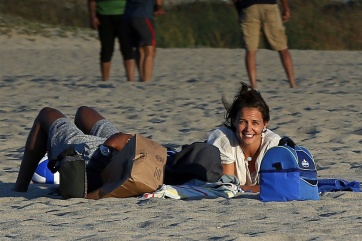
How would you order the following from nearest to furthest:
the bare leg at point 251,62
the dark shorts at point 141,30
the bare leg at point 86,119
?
the bare leg at point 86,119 → the bare leg at point 251,62 → the dark shorts at point 141,30

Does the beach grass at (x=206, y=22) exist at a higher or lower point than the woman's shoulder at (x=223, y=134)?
lower

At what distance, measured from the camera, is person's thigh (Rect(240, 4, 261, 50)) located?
1056 cm

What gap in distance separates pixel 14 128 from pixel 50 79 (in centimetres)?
465


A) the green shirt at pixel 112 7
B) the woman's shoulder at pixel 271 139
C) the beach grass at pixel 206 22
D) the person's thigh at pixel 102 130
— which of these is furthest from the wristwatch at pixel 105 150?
the beach grass at pixel 206 22

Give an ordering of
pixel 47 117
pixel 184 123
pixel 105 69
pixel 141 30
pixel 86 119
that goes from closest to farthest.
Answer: pixel 47 117 → pixel 86 119 → pixel 184 123 → pixel 141 30 → pixel 105 69

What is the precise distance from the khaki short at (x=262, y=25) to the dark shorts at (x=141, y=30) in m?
1.24

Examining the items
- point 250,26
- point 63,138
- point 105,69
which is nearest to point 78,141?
point 63,138

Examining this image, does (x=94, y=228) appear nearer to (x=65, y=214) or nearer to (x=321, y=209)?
(x=65, y=214)

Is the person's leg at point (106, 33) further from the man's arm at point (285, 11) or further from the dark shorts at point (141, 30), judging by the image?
the man's arm at point (285, 11)

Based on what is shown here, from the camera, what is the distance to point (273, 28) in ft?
35.1

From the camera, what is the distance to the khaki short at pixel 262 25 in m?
10.6

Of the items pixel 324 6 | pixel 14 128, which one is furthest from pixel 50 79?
pixel 324 6

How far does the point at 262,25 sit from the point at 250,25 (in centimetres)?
16

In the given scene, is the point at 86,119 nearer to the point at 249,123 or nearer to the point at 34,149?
the point at 34,149
